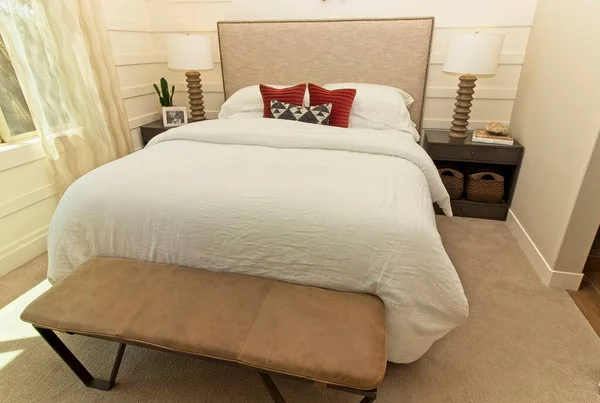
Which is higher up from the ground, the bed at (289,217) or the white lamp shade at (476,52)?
the white lamp shade at (476,52)

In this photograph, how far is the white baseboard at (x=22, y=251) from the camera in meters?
2.09

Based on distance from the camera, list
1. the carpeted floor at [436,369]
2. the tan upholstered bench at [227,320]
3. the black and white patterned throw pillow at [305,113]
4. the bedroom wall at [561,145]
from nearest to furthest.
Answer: the tan upholstered bench at [227,320] → the carpeted floor at [436,369] → the bedroom wall at [561,145] → the black and white patterned throw pillow at [305,113]

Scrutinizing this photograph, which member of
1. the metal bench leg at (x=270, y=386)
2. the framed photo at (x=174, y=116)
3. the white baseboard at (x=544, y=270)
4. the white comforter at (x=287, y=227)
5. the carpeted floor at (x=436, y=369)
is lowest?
the carpeted floor at (x=436, y=369)

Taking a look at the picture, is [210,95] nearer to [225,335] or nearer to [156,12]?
[156,12]

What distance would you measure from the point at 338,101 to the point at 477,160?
3.50 feet

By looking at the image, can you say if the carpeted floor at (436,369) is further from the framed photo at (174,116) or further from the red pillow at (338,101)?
the framed photo at (174,116)

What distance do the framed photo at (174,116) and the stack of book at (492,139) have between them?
2341 mm

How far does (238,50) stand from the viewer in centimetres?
300

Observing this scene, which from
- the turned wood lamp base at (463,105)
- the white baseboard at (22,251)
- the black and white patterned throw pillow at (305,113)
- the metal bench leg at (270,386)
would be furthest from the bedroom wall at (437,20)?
the metal bench leg at (270,386)

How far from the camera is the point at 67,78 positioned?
225 centimetres

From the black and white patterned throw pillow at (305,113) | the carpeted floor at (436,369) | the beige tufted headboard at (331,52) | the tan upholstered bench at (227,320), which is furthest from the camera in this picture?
Answer: the beige tufted headboard at (331,52)

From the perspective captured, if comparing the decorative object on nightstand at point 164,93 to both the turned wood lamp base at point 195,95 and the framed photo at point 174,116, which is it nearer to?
the framed photo at point 174,116

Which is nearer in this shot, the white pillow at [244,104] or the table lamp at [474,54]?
the table lamp at [474,54]

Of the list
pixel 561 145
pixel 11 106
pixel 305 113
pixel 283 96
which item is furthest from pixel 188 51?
pixel 561 145
